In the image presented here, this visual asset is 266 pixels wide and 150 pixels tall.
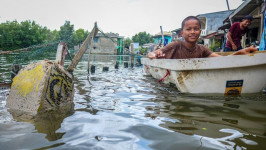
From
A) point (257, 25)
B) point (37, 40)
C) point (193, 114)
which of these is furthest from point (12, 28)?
point (193, 114)

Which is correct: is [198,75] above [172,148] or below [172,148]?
Result: above

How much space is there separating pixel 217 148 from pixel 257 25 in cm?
1392

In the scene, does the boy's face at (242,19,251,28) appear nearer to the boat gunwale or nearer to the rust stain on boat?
the boat gunwale

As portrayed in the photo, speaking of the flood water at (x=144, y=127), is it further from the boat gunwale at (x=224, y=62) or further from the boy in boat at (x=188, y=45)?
the boy in boat at (x=188, y=45)

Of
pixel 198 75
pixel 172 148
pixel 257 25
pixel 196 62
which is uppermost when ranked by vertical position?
pixel 257 25

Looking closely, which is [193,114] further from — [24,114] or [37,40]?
[37,40]

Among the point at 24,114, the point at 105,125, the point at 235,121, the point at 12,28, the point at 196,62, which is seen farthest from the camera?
the point at 12,28

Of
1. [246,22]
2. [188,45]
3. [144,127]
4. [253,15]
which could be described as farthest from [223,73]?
[253,15]

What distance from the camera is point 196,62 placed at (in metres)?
3.34

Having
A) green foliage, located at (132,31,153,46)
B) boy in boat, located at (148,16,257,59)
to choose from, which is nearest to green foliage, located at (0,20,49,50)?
green foliage, located at (132,31,153,46)

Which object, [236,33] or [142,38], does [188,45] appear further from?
[142,38]

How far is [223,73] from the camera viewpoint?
3312 mm

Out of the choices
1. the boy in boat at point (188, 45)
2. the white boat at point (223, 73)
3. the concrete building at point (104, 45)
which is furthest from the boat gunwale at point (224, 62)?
the concrete building at point (104, 45)

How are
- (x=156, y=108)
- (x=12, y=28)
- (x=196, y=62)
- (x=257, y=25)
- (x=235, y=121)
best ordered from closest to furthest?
(x=235, y=121) → (x=156, y=108) → (x=196, y=62) → (x=257, y=25) → (x=12, y=28)
